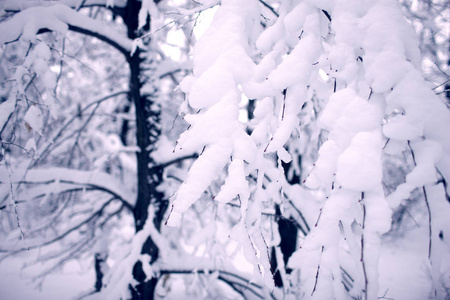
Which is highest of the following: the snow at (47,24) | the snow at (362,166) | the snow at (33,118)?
the snow at (47,24)

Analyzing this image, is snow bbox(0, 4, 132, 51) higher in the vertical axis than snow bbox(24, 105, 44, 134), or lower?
higher

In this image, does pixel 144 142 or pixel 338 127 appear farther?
pixel 144 142

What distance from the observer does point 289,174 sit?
3.70 meters

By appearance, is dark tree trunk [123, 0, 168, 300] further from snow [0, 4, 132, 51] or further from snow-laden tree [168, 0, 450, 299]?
snow-laden tree [168, 0, 450, 299]

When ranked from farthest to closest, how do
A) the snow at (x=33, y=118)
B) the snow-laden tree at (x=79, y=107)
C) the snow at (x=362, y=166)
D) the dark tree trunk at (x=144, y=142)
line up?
the dark tree trunk at (x=144, y=142), the snow-laden tree at (x=79, y=107), the snow at (x=33, y=118), the snow at (x=362, y=166)

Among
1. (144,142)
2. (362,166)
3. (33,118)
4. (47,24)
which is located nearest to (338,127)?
(362,166)

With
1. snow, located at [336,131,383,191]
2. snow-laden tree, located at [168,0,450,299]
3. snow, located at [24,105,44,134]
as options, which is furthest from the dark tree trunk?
snow, located at [336,131,383,191]

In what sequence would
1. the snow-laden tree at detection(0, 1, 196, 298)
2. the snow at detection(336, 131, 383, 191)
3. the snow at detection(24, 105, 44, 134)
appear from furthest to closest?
the snow-laden tree at detection(0, 1, 196, 298) < the snow at detection(24, 105, 44, 134) < the snow at detection(336, 131, 383, 191)

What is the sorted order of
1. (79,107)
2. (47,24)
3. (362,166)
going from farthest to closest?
1. (79,107)
2. (47,24)
3. (362,166)

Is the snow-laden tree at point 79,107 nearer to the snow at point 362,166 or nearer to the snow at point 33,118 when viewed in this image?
the snow at point 33,118

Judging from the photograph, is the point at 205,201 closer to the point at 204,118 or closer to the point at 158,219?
the point at 158,219

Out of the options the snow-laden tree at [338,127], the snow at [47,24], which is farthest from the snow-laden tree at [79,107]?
the snow-laden tree at [338,127]

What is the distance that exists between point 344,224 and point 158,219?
99.0 inches

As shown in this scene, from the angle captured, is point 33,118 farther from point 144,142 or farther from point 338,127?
point 338,127
